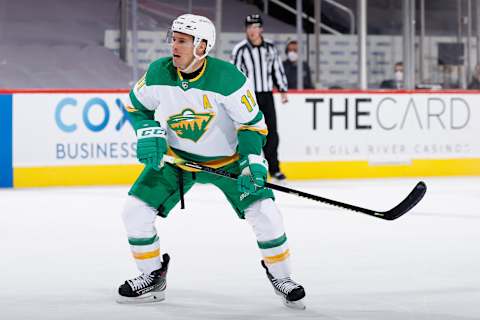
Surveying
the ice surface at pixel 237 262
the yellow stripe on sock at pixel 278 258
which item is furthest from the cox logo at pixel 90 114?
the yellow stripe on sock at pixel 278 258

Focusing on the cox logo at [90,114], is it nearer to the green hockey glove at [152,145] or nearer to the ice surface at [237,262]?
the ice surface at [237,262]

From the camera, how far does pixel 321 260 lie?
436cm

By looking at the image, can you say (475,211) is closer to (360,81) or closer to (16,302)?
(360,81)

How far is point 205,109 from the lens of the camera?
3.37 meters

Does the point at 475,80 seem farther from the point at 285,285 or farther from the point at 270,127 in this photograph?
the point at 285,285

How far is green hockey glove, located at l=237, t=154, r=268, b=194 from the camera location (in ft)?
10.7

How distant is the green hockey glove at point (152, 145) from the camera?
10.9ft

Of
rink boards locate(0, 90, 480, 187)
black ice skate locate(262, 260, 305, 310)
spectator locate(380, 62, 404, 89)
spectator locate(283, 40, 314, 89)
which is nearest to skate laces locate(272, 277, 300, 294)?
black ice skate locate(262, 260, 305, 310)

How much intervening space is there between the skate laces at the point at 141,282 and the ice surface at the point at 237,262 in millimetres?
87

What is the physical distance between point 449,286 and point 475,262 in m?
0.66

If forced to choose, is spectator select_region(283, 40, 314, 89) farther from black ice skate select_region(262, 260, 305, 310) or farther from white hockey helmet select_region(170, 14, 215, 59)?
black ice skate select_region(262, 260, 305, 310)

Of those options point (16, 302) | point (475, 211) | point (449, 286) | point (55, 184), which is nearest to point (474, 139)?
point (475, 211)

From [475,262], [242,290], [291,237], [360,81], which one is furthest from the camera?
[360,81]

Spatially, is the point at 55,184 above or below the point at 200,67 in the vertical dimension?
below
